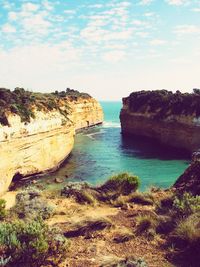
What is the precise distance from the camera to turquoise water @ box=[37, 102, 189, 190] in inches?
1260

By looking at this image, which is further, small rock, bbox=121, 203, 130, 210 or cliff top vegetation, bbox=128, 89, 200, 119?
cliff top vegetation, bbox=128, 89, 200, 119

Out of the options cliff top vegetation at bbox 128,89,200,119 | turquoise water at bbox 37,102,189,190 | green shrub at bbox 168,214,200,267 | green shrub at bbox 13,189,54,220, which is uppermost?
cliff top vegetation at bbox 128,89,200,119

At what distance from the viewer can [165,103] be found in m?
57.9

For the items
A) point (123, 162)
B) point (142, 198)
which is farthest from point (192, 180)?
point (123, 162)

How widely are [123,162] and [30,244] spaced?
3310 cm

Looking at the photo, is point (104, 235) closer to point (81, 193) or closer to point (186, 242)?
point (186, 242)

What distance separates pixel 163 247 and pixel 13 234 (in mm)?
3533

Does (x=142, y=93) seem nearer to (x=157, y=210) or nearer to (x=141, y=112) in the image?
(x=141, y=112)

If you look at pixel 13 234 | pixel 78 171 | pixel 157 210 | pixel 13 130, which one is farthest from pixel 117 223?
pixel 78 171

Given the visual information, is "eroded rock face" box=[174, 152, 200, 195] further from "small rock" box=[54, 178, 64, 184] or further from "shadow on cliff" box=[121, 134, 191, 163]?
"shadow on cliff" box=[121, 134, 191, 163]

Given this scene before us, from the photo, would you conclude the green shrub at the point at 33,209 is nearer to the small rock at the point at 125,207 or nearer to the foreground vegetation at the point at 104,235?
the foreground vegetation at the point at 104,235

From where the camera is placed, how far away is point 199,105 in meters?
49.3

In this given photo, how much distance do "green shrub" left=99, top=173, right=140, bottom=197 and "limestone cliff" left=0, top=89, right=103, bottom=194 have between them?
41.3ft

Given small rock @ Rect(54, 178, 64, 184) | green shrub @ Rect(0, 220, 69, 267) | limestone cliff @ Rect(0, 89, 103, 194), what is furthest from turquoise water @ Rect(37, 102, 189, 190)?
green shrub @ Rect(0, 220, 69, 267)
